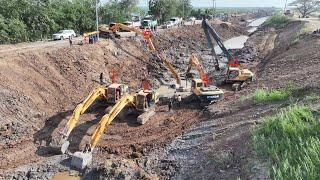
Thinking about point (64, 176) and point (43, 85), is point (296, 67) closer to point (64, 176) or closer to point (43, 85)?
point (43, 85)

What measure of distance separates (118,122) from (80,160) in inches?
277

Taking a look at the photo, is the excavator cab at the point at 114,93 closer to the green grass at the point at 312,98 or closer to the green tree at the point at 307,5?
the green grass at the point at 312,98

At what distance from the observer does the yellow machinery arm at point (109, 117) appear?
Answer: 65.7 feet

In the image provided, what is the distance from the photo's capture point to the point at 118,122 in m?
26.0

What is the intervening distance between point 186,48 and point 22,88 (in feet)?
112

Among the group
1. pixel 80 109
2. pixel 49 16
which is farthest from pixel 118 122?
pixel 49 16

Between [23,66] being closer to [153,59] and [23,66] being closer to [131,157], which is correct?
[131,157]

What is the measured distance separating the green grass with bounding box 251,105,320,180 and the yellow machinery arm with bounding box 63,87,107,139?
351 inches

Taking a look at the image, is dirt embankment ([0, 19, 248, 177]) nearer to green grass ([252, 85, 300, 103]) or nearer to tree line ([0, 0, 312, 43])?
green grass ([252, 85, 300, 103])

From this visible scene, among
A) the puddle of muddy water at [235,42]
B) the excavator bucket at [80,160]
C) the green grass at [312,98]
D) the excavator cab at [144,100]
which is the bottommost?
the excavator bucket at [80,160]

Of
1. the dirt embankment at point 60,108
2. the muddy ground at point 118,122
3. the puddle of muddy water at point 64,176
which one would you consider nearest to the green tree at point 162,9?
the muddy ground at point 118,122

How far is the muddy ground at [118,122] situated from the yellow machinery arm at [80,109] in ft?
4.51

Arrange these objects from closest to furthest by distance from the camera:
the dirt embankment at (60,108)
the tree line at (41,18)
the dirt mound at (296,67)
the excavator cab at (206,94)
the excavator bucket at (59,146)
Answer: the excavator bucket at (59,146) → the dirt embankment at (60,108) → the excavator cab at (206,94) → the dirt mound at (296,67) → the tree line at (41,18)

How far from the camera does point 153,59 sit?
4462 cm
